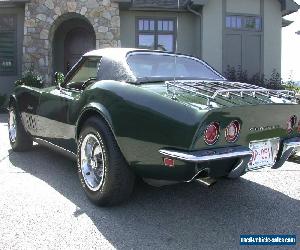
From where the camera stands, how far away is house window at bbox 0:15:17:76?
1368 centimetres

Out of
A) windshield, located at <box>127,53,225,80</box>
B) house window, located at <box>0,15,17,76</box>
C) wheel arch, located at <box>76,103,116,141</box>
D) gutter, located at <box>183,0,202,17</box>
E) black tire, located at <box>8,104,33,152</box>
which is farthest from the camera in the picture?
house window, located at <box>0,15,17,76</box>

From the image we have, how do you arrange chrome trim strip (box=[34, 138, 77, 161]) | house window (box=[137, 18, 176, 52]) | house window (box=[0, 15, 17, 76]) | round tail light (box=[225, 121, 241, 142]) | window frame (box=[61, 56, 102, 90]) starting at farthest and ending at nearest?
house window (box=[137, 18, 176, 52])
house window (box=[0, 15, 17, 76])
window frame (box=[61, 56, 102, 90])
chrome trim strip (box=[34, 138, 77, 161])
round tail light (box=[225, 121, 241, 142])

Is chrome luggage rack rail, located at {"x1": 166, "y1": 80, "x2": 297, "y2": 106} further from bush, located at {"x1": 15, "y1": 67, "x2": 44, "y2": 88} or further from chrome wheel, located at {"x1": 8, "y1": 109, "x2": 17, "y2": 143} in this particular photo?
bush, located at {"x1": 15, "y1": 67, "x2": 44, "y2": 88}

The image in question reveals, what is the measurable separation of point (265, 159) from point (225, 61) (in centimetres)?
1136

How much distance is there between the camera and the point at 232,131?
2.98 m

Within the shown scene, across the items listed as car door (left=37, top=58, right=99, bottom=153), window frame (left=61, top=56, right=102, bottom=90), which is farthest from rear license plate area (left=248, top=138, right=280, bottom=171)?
window frame (left=61, top=56, right=102, bottom=90)

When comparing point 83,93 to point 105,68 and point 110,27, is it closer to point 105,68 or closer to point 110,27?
point 105,68

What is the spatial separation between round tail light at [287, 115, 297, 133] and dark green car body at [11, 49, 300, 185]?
3 cm

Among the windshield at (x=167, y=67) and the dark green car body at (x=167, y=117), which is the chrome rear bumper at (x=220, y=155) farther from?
the windshield at (x=167, y=67)

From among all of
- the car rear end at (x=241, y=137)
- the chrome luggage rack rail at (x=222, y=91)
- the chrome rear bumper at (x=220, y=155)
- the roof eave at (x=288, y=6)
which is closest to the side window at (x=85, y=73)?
the chrome luggage rack rail at (x=222, y=91)

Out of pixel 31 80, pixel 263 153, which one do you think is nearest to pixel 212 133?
pixel 263 153

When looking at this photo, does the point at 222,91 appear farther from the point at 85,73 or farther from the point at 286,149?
the point at 85,73

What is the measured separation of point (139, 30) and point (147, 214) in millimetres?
11371

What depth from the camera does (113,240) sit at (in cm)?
281
